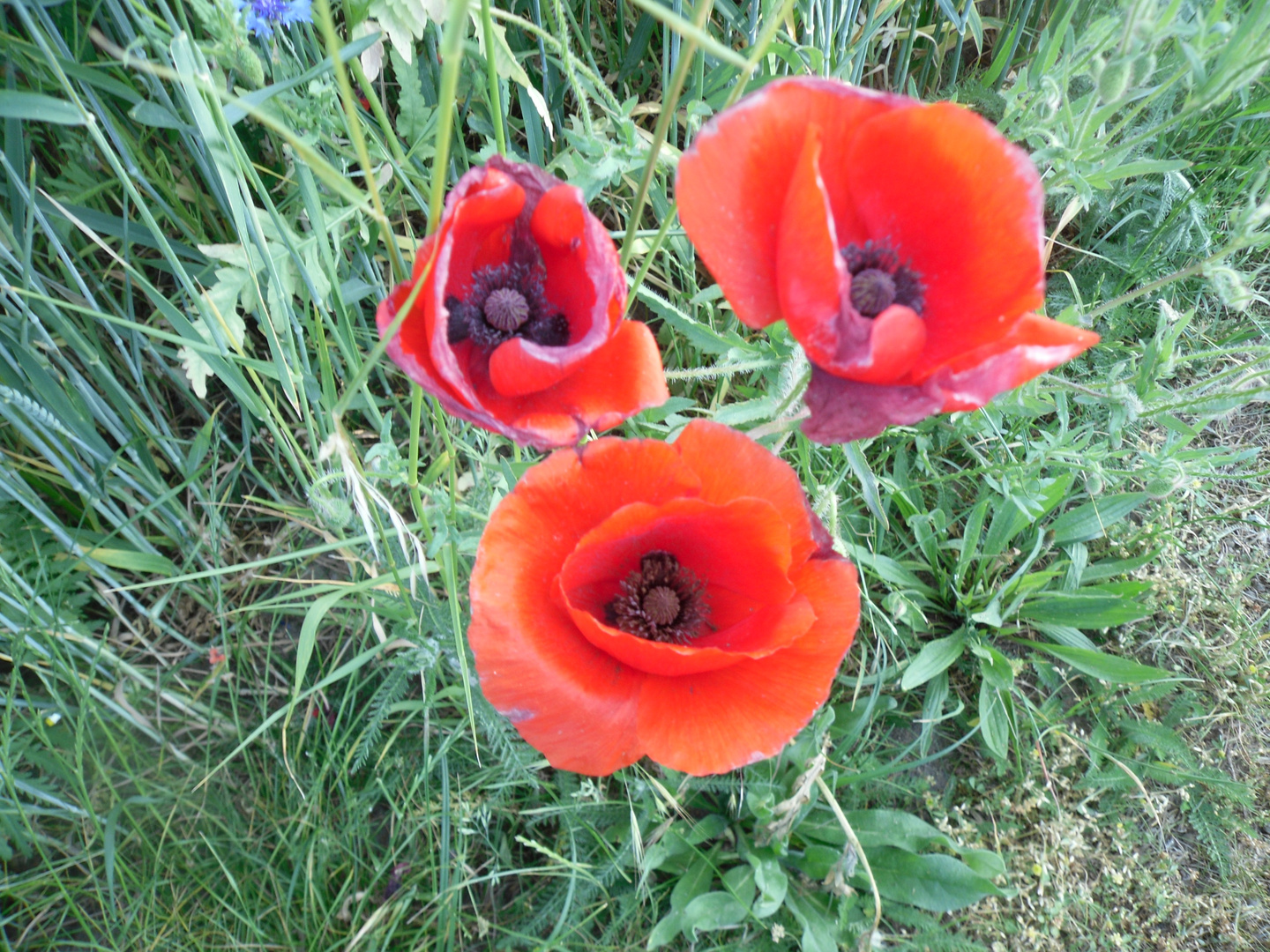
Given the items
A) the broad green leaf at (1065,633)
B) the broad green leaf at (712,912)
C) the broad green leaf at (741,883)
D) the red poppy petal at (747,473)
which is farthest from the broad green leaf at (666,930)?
the broad green leaf at (1065,633)

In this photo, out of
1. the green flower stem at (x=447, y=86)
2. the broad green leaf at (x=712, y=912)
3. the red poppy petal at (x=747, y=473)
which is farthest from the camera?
the broad green leaf at (x=712, y=912)

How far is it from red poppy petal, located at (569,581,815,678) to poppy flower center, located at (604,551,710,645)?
0.17m

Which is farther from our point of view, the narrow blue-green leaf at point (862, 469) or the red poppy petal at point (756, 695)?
the narrow blue-green leaf at point (862, 469)

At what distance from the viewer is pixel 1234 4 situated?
6.53ft

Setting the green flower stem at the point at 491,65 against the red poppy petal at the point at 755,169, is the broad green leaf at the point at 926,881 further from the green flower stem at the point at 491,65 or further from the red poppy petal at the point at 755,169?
the green flower stem at the point at 491,65

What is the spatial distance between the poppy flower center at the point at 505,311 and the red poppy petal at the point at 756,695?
531 mm

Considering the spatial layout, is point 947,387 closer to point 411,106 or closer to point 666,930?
point 411,106

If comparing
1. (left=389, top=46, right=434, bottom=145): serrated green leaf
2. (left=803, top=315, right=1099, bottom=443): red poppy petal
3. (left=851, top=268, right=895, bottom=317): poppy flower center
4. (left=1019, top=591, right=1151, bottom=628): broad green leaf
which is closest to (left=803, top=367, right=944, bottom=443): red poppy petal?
(left=803, top=315, right=1099, bottom=443): red poppy petal

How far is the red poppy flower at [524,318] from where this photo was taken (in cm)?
94

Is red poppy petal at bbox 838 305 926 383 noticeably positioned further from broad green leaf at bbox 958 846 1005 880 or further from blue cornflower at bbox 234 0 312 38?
broad green leaf at bbox 958 846 1005 880

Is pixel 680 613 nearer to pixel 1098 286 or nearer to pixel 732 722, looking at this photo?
pixel 732 722

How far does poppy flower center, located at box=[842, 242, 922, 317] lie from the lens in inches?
40.6

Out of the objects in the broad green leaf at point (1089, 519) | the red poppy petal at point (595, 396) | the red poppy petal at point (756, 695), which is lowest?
the broad green leaf at point (1089, 519)

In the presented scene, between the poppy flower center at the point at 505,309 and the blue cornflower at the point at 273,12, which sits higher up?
the blue cornflower at the point at 273,12
